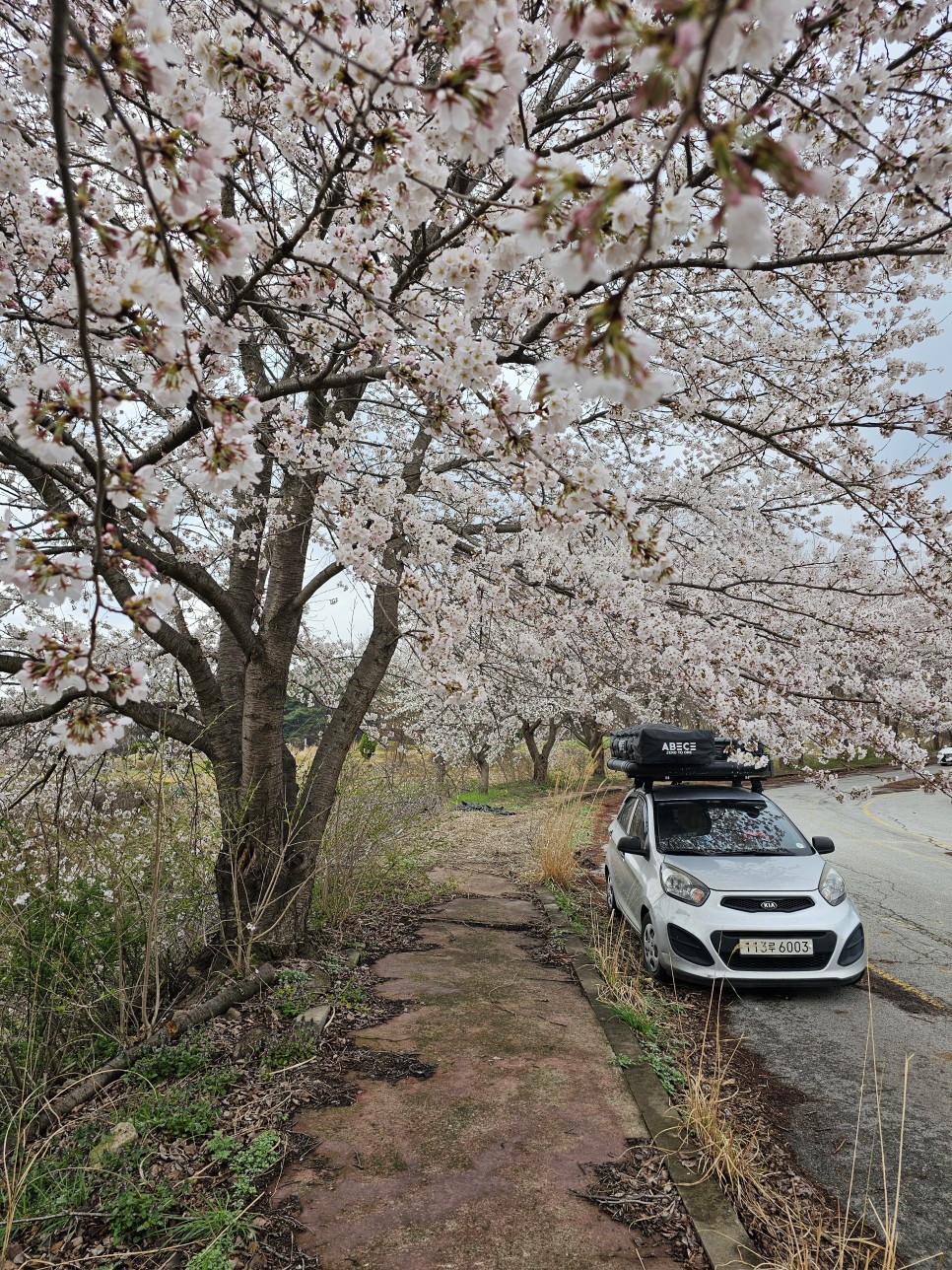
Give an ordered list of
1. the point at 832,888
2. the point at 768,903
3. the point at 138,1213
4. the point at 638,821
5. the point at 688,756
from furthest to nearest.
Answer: the point at 638,821 → the point at 688,756 → the point at 832,888 → the point at 768,903 → the point at 138,1213

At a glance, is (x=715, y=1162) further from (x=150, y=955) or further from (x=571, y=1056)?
(x=150, y=955)

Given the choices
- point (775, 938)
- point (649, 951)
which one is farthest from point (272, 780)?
point (775, 938)

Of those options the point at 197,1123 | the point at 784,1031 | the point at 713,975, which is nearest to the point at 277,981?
the point at 197,1123

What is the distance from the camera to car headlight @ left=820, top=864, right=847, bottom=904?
5.20m

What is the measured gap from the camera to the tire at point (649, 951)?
541cm

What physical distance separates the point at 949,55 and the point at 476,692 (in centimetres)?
377

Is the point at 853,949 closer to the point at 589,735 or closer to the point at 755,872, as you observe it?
the point at 755,872

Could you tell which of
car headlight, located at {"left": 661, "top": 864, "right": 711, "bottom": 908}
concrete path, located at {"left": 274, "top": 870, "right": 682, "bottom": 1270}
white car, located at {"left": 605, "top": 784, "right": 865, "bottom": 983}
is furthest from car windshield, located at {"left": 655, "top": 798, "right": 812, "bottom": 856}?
concrete path, located at {"left": 274, "top": 870, "right": 682, "bottom": 1270}

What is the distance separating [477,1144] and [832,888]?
3409 mm

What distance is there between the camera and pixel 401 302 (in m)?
2.97

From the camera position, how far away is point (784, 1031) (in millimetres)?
4625

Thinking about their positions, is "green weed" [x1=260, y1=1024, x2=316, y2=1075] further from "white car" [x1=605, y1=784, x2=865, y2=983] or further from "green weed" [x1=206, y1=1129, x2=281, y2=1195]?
"white car" [x1=605, y1=784, x2=865, y2=983]

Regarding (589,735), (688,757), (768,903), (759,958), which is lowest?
(759,958)

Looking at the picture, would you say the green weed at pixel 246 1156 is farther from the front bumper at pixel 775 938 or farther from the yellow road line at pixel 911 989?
the yellow road line at pixel 911 989
